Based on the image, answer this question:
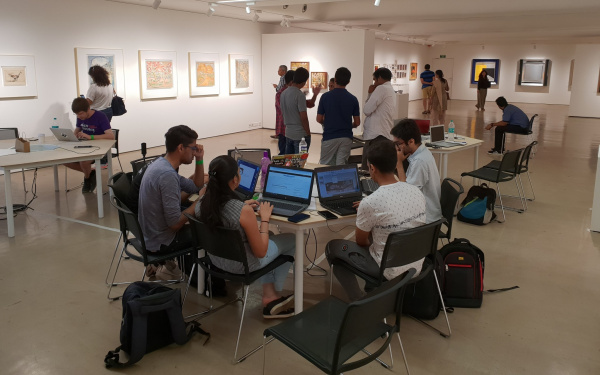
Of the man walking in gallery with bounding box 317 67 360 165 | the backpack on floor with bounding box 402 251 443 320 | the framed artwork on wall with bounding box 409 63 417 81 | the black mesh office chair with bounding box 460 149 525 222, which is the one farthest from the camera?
the framed artwork on wall with bounding box 409 63 417 81

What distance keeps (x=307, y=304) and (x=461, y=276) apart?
1.18 m

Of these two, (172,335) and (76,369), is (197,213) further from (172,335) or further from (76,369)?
(76,369)

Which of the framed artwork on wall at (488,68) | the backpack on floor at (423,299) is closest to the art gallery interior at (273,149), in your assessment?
the backpack on floor at (423,299)

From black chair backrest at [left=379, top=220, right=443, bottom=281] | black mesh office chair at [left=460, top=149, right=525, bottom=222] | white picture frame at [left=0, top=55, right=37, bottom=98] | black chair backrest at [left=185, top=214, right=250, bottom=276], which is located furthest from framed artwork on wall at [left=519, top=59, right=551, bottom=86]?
black chair backrest at [left=185, top=214, right=250, bottom=276]

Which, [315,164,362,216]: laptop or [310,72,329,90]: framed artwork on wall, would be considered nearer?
[315,164,362,216]: laptop

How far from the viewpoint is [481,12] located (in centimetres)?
1145

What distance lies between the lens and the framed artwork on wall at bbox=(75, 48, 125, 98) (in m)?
9.32

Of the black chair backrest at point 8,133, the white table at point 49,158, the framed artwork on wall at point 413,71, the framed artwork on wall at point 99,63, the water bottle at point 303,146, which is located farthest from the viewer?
the framed artwork on wall at point 413,71

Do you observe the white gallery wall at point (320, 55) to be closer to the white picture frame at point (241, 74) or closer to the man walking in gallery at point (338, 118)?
the white picture frame at point (241, 74)

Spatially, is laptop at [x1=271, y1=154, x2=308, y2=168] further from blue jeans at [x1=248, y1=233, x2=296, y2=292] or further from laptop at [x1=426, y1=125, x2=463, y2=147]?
laptop at [x1=426, y1=125, x2=463, y2=147]

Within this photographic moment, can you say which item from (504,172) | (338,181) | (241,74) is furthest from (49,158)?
(241,74)

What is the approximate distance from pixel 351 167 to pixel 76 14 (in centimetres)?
734

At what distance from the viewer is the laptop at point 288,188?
12.5ft

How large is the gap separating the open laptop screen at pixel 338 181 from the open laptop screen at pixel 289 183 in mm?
94
